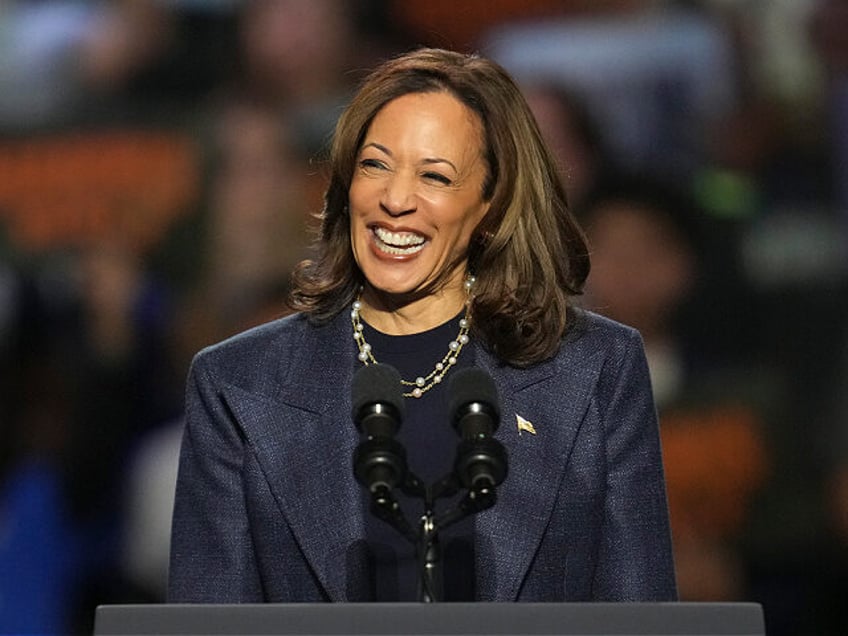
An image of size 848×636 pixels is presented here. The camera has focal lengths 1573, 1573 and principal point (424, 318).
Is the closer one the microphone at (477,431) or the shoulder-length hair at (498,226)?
the microphone at (477,431)

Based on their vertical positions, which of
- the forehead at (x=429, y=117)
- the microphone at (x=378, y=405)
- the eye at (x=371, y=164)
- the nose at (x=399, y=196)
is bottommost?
the microphone at (x=378, y=405)

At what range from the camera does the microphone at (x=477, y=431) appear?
193 cm

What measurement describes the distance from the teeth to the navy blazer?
23cm

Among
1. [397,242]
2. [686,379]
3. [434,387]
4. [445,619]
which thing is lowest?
[445,619]

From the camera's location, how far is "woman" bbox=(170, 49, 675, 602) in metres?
2.49

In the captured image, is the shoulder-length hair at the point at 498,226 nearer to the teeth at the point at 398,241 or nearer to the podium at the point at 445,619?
the teeth at the point at 398,241

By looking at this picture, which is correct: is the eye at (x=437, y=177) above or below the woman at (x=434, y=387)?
above

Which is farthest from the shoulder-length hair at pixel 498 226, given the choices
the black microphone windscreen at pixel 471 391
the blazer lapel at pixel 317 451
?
the black microphone windscreen at pixel 471 391

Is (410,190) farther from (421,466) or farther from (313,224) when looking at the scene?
(313,224)

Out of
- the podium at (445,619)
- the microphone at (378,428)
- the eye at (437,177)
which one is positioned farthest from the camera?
the eye at (437,177)

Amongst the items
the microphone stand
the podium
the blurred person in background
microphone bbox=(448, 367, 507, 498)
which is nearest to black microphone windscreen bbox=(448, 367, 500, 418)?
microphone bbox=(448, 367, 507, 498)

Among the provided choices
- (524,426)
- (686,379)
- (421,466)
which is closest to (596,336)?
(524,426)

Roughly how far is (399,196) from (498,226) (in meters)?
0.25

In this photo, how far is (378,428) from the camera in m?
1.97
